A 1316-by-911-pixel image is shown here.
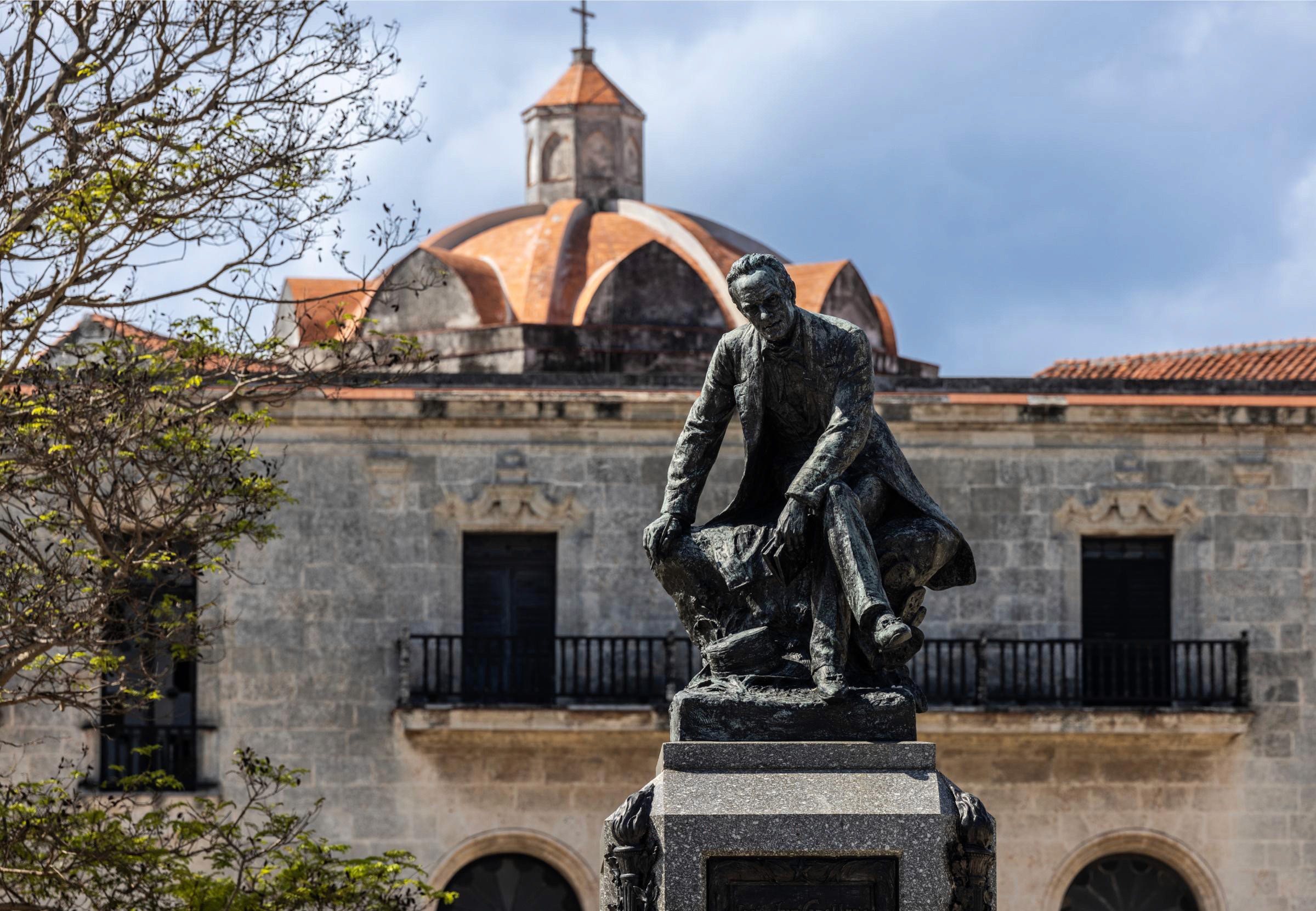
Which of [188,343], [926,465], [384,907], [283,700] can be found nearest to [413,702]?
[283,700]

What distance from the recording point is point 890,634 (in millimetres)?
10430

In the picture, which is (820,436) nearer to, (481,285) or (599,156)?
(481,285)

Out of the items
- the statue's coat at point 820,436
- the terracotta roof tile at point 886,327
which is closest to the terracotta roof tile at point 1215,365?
the terracotta roof tile at point 886,327

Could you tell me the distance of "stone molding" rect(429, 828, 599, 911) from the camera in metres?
27.1

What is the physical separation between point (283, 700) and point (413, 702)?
136cm

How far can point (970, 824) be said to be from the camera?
10.3 m

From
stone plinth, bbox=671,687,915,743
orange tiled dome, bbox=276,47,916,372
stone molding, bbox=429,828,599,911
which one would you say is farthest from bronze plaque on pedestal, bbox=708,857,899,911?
orange tiled dome, bbox=276,47,916,372

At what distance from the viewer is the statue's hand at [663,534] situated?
10.9 m

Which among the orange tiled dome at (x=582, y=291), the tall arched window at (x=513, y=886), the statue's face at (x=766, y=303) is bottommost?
the tall arched window at (x=513, y=886)

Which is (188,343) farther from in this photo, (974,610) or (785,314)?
(974,610)

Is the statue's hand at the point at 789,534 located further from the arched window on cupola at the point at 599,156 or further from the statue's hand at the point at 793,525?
the arched window on cupola at the point at 599,156

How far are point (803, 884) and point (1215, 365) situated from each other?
24.2 meters

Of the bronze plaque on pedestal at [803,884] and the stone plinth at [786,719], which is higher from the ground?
the stone plinth at [786,719]

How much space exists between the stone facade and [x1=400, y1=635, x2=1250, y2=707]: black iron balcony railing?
0.28 m
